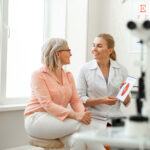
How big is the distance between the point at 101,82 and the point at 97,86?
5 centimetres

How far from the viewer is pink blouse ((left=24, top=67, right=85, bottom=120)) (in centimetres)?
235

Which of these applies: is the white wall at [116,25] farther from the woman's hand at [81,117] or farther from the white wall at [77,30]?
the woman's hand at [81,117]

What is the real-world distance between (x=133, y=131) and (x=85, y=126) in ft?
3.31

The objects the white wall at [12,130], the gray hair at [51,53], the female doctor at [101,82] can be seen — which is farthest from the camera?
the white wall at [12,130]

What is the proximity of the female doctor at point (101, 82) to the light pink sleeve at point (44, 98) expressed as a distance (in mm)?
392

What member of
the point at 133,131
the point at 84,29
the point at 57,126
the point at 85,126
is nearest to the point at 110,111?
the point at 85,126

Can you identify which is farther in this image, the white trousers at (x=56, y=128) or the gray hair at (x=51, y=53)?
the gray hair at (x=51, y=53)

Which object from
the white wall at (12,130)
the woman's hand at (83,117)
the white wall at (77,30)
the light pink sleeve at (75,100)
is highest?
the white wall at (77,30)

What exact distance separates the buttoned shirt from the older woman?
20 cm

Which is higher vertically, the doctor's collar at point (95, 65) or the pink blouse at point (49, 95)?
the doctor's collar at point (95, 65)

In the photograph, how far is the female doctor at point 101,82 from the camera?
2725 millimetres

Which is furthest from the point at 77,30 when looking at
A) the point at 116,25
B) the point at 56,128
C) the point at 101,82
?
the point at 56,128

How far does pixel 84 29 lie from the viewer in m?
3.50

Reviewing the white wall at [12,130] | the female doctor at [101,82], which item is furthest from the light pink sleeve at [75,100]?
the white wall at [12,130]
